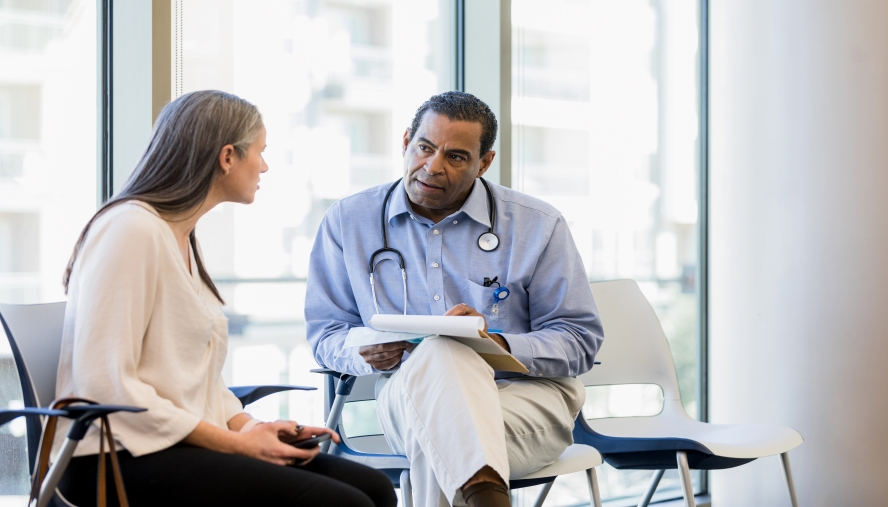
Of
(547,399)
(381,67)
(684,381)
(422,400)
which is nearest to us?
(422,400)

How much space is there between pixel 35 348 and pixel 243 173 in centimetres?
48

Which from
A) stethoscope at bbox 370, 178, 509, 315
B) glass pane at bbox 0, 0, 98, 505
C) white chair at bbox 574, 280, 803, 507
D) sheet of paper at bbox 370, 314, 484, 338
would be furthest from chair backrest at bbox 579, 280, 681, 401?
glass pane at bbox 0, 0, 98, 505

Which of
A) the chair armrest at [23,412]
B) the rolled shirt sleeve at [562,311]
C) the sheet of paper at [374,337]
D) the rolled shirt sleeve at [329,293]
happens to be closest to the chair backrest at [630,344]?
the rolled shirt sleeve at [562,311]

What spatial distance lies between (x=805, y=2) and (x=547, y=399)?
1773mm

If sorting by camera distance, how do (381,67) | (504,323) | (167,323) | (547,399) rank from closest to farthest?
(167,323) < (547,399) < (504,323) < (381,67)

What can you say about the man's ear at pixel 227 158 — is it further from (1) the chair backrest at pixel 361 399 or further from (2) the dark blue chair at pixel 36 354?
(1) the chair backrest at pixel 361 399

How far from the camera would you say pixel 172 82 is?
220cm

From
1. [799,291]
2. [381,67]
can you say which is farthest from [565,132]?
[799,291]

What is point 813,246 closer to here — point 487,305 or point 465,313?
point 487,305

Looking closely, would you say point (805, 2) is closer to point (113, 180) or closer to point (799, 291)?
point (799, 291)

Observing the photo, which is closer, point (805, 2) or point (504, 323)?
point (504, 323)

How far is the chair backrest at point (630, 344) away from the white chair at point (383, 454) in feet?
1.70

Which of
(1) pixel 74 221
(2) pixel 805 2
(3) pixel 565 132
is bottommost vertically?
(1) pixel 74 221

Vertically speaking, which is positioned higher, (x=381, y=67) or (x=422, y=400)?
(x=381, y=67)
